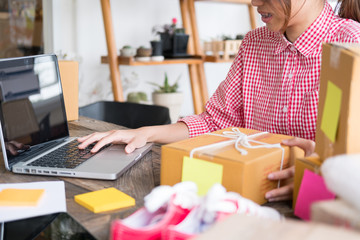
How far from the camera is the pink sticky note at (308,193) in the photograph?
2.32 feet

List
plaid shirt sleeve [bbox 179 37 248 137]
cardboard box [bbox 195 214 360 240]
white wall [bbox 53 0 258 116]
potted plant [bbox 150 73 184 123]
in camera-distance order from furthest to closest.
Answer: potted plant [bbox 150 73 184 123]
white wall [bbox 53 0 258 116]
plaid shirt sleeve [bbox 179 37 248 137]
cardboard box [bbox 195 214 360 240]

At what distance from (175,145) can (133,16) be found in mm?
2720

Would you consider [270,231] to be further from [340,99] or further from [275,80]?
[275,80]

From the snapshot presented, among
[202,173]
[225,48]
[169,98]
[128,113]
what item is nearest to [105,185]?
[202,173]

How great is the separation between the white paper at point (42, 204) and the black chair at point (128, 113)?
3.41 feet

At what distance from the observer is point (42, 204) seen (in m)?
0.83

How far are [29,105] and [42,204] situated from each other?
42 centimetres

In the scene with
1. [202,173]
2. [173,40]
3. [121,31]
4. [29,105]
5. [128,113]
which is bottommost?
[128,113]

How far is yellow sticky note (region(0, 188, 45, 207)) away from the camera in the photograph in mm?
818

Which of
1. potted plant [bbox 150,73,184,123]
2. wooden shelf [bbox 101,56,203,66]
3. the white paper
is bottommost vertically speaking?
potted plant [bbox 150,73,184,123]

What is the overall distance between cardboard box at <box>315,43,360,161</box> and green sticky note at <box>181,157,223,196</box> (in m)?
0.19

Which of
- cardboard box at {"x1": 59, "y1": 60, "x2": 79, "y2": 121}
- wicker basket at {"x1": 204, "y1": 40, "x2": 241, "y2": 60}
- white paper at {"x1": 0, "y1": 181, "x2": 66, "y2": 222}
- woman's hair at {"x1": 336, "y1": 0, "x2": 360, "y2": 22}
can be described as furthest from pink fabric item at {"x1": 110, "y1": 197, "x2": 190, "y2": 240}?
wicker basket at {"x1": 204, "y1": 40, "x2": 241, "y2": 60}

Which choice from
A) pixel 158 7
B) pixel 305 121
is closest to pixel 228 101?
pixel 305 121

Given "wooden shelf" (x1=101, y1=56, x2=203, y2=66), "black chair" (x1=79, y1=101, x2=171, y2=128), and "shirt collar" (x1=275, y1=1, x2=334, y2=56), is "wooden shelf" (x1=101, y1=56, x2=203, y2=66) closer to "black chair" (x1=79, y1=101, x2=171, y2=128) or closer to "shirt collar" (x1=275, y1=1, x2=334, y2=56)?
"black chair" (x1=79, y1=101, x2=171, y2=128)
